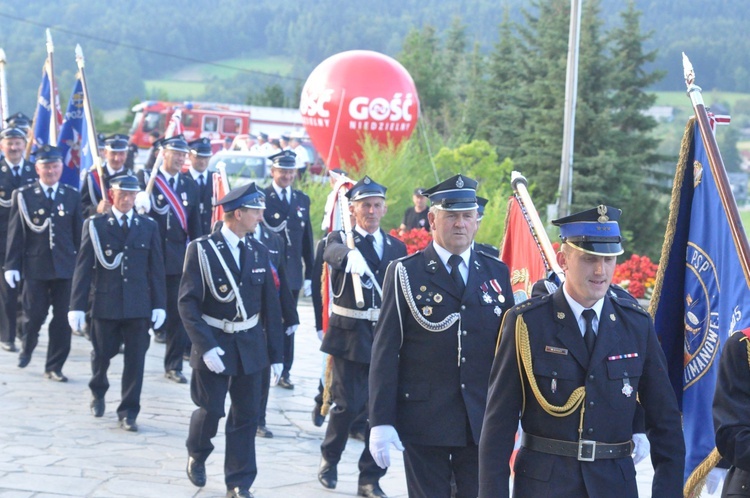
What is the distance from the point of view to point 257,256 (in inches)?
319

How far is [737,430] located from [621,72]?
26675mm

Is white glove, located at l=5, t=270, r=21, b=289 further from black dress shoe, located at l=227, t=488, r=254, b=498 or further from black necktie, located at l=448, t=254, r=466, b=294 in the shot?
black necktie, located at l=448, t=254, r=466, b=294

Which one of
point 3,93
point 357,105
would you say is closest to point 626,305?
point 3,93

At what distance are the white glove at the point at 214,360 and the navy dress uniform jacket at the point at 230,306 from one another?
4cm

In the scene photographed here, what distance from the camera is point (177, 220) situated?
12234 millimetres

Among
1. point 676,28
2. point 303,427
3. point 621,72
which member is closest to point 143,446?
point 303,427

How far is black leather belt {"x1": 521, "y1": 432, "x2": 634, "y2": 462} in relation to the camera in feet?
14.6

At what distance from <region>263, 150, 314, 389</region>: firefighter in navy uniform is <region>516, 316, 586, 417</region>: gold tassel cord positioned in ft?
23.3

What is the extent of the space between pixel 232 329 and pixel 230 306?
16 centimetres

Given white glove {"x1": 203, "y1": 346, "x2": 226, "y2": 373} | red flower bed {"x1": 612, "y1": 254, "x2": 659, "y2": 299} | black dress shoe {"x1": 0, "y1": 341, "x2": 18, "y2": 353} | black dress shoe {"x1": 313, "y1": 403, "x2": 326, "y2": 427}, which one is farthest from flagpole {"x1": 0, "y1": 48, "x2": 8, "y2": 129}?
white glove {"x1": 203, "y1": 346, "x2": 226, "y2": 373}

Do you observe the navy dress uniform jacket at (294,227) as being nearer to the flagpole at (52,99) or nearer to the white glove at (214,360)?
the flagpole at (52,99)

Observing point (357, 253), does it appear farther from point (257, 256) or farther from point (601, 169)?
point (601, 169)

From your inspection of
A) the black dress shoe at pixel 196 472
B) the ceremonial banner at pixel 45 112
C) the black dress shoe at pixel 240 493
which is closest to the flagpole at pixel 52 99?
the ceremonial banner at pixel 45 112

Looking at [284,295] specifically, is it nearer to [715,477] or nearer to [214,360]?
[214,360]
